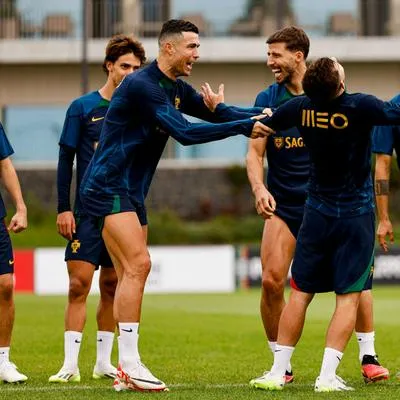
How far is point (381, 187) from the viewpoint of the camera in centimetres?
1077

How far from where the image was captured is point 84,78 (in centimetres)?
3941

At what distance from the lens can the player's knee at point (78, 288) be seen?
10.7 metres

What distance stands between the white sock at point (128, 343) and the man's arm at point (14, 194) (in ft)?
4.63

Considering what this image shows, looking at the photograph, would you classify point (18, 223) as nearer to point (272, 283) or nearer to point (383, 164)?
point (272, 283)

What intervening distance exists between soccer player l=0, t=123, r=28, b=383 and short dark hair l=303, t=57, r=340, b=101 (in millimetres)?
2611

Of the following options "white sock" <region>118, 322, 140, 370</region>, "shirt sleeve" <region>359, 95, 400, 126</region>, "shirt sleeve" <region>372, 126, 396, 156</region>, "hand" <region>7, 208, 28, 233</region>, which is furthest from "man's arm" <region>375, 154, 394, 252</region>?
"hand" <region>7, 208, 28, 233</region>

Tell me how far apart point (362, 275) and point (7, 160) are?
2.93 meters

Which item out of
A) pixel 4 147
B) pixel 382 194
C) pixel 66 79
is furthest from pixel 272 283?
pixel 66 79

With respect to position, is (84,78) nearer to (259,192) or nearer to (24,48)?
(24,48)

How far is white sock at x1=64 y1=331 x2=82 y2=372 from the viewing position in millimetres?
10539

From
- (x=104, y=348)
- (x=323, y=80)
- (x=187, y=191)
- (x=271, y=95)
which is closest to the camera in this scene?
(x=323, y=80)

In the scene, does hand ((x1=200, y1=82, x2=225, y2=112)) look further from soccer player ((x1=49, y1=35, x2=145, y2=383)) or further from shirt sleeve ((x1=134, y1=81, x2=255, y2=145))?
soccer player ((x1=49, y1=35, x2=145, y2=383))

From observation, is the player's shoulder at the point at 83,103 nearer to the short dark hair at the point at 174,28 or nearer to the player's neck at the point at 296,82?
the short dark hair at the point at 174,28

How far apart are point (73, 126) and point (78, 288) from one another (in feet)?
4.02
